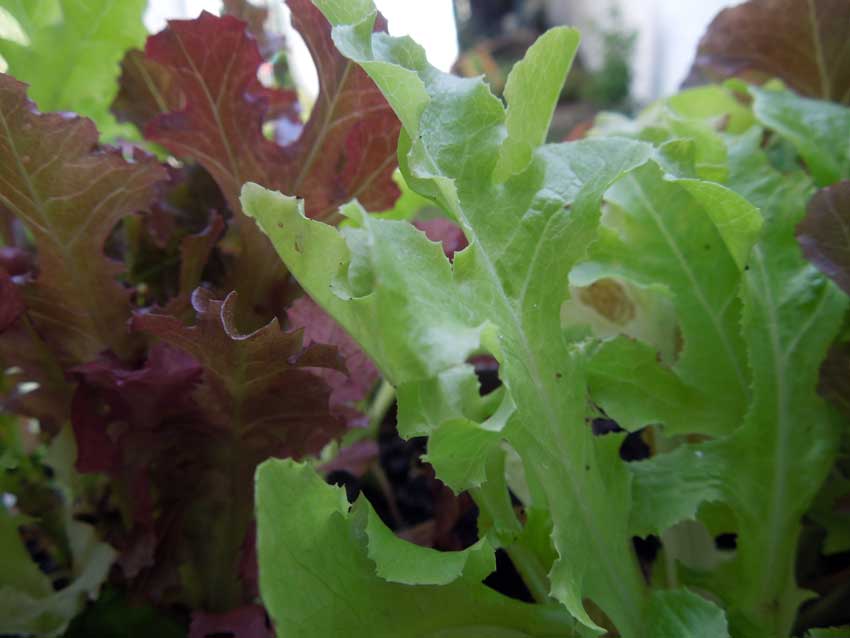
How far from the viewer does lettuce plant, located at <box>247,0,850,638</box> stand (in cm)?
23

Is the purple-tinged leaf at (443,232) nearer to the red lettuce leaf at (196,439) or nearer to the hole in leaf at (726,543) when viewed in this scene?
the red lettuce leaf at (196,439)

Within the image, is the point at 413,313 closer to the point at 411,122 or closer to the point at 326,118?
the point at 411,122

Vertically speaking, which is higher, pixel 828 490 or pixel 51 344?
pixel 51 344

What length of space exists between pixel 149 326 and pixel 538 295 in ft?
0.50

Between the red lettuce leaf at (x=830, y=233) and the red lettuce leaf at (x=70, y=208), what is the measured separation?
0.31m

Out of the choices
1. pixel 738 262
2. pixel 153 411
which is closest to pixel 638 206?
pixel 738 262

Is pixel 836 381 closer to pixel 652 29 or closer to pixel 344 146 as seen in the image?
pixel 344 146

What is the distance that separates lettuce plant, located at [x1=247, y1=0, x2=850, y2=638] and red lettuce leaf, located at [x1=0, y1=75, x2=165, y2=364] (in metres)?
0.11

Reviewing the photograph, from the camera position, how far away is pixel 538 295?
0.91 ft

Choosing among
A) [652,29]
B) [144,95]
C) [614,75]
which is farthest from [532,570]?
[614,75]

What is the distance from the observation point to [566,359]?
29 centimetres

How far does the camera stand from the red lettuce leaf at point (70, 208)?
1.01 feet

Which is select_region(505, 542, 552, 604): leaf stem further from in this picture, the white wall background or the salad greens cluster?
the white wall background

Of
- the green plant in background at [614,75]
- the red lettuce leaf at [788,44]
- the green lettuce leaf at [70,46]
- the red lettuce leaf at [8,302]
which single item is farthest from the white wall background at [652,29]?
the red lettuce leaf at [8,302]
